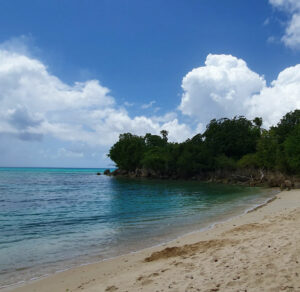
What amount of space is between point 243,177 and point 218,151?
73.0 feet

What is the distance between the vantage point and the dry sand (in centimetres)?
497

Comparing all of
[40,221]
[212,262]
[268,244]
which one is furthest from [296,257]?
[40,221]

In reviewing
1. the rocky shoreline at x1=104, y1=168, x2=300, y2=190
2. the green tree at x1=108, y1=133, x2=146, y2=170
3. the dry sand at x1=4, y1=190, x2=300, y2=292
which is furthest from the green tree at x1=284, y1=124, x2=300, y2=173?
the green tree at x1=108, y1=133, x2=146, y2=170

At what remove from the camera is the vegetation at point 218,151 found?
5688 centimetres

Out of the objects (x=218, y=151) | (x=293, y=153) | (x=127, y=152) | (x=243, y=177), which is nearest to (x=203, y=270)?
(x=293, y=153)

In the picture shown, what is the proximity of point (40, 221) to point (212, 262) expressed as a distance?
13503mm

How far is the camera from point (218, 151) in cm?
7869

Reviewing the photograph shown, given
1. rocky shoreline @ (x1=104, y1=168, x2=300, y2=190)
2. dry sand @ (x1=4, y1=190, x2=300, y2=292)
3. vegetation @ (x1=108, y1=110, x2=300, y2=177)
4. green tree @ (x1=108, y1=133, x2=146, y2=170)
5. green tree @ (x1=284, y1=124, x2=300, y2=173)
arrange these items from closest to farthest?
dry sand @ (x1=4, y1=190, x2=300, y2=292), green tree @ (x1=284, y1=124, x2=300, y2=173), rocky shoreline @ (x1=104, y1=168, x2=300, y2=190), vegetation @ (x1=108, y1=110, x2=300, y2=177), green tree @ (x1=108, y1=133, x2=146, y2=170)

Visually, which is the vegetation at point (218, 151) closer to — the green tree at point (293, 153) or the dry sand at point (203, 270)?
the green tree at point (293, 153)

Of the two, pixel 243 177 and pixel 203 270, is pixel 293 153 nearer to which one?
pixel 243 177

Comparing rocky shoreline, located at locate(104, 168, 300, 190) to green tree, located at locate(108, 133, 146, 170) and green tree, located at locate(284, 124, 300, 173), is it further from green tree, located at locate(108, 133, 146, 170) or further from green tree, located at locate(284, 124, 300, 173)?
green tree, located at locate(108, 133, 146, 170)

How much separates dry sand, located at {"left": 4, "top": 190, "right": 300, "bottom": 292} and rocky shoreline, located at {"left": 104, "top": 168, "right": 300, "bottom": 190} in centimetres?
3537

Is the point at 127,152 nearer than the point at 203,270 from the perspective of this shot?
No

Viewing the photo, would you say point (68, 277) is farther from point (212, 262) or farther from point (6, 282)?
point (212, 262)
